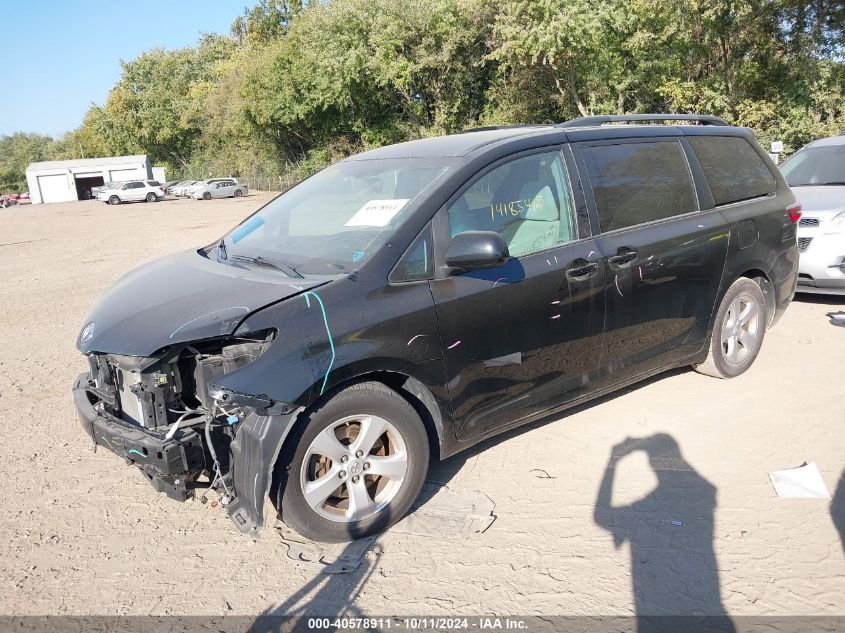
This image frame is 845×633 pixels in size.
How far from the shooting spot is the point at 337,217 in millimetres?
3951

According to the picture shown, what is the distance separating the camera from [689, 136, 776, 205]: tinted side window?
490 centimetres

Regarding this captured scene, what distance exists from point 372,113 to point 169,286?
36.7 metres

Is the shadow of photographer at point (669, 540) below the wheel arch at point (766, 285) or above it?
below

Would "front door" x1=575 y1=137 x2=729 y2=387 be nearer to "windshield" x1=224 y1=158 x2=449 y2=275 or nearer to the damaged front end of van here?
"windshield" x1=224 y1=158 x2=449 y2=275

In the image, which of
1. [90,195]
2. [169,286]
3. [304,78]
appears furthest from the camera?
[90,195]

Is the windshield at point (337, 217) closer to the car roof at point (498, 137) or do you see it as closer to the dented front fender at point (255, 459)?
the car roof at point (498, 137)

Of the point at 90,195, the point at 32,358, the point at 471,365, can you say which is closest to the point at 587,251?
the point at 471,365

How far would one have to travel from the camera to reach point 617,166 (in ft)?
14.2

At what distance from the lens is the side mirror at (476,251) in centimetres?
335

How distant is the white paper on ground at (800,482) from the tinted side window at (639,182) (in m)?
1.70

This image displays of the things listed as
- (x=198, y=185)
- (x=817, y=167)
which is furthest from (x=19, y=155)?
(x=817, y=167)

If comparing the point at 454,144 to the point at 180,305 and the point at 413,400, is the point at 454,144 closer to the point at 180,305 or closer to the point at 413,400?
the point at 413,400

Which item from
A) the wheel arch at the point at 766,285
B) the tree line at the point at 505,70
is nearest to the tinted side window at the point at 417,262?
the wheel arch at the point at 766,285

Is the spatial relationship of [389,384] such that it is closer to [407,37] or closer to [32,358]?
[32,358]
